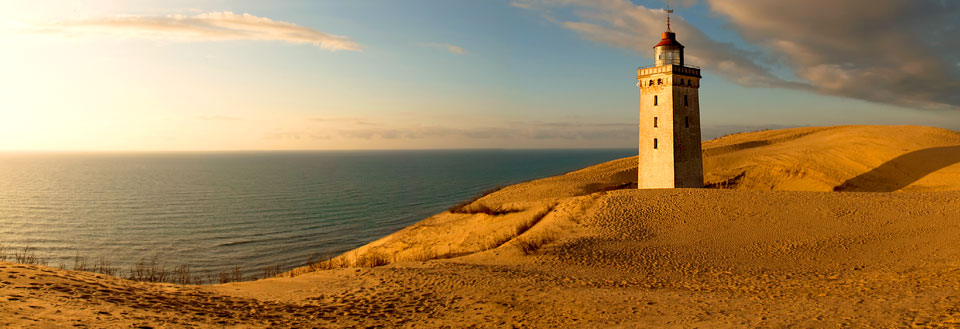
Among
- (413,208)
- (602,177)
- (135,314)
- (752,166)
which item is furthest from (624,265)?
(413,208)

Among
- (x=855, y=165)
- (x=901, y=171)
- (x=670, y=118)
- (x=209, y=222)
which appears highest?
(x=670, y=118)

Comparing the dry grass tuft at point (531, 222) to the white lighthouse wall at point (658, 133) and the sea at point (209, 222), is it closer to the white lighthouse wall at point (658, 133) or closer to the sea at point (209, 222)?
the white lighthouse wall at point (658, 133)

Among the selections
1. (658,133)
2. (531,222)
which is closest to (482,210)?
(531,222)

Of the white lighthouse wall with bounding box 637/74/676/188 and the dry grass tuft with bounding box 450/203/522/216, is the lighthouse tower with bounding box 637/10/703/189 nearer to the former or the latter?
the white lighthouse wall with bounding box 637/74/676/188

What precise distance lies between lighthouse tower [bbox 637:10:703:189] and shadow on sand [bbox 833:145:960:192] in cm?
1130

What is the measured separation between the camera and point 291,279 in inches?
574

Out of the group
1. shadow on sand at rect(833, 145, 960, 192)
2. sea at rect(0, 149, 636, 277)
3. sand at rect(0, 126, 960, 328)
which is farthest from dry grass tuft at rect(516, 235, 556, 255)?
shadow on sand at rect(833, 145, 960, 192)

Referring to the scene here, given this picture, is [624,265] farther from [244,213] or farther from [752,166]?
[244,213]

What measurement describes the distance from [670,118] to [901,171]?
18195 mm

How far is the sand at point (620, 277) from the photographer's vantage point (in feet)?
33.8

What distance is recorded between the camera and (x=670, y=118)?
96.2 ft

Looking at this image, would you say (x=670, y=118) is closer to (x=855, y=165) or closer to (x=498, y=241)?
(x=498, y=241)

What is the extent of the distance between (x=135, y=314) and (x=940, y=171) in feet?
141

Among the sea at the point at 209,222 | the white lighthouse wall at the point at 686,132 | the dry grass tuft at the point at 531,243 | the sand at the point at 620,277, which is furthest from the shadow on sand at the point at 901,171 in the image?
the sea at the point at 209,222
